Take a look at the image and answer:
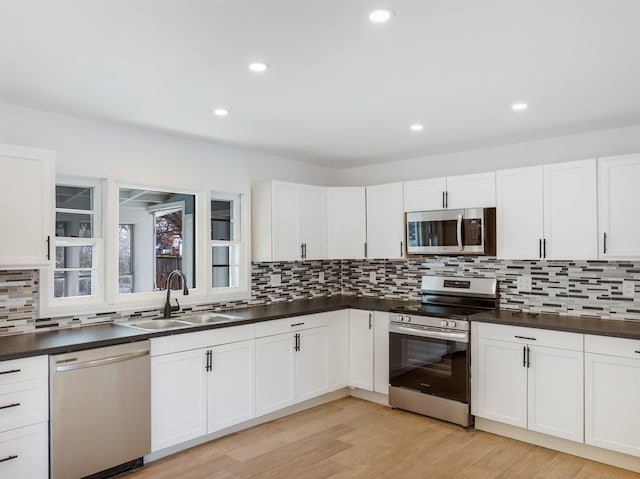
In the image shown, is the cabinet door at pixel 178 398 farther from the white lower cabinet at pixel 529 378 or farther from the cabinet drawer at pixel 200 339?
the white lower cabinet at pixel 529 378

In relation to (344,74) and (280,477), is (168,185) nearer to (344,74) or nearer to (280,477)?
(344,74)

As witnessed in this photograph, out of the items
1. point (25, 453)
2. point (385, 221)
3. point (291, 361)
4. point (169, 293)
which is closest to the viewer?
point (25, 453)

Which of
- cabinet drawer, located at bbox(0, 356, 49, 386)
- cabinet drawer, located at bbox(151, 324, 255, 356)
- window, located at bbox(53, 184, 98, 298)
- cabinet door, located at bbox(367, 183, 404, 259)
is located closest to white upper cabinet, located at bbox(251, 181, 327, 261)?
cabinet door, located at bbox(367, 183, 404, 259)

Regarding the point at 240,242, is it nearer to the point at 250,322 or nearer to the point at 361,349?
the point at 250,322

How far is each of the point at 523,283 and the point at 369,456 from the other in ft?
6.75

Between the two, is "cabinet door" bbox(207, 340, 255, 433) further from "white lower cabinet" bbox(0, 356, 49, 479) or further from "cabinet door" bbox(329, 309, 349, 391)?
"white lower cabinet" bbox(0, 356, 49, 479)

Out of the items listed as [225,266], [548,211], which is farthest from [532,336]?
[225,266]

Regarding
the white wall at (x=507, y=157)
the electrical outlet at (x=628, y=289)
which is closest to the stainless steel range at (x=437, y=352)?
the electrical outlet at (x=628, y=289)

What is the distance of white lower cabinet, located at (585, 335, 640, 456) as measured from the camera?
306 centimetres

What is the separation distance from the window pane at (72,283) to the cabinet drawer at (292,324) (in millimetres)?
1360

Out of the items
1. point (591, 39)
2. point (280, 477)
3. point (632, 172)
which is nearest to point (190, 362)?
point (280, 477)

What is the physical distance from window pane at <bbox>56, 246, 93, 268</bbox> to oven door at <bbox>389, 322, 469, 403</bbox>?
2.64 m

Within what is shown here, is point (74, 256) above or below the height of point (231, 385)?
above

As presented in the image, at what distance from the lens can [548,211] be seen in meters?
3.74
